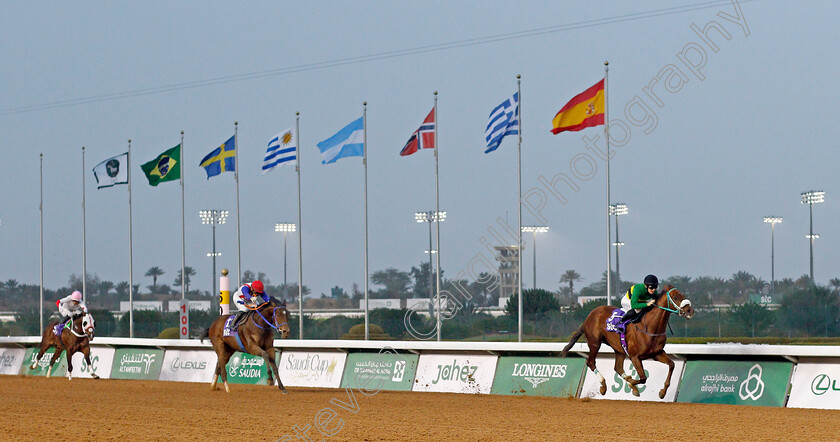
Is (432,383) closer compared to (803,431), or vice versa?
(803,431)

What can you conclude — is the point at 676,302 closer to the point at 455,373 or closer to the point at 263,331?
the point at 455,373

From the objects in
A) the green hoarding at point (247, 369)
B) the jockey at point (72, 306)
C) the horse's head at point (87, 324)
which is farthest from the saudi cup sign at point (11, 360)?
the green hoarding at point (247, 369)

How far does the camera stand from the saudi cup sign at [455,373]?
1781cm

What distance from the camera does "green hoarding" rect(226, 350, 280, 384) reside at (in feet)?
70.3

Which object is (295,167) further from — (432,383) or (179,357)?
(432,383)

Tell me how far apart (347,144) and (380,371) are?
29.4 ft

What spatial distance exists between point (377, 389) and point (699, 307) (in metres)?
28.2

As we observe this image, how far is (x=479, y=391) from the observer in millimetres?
17734

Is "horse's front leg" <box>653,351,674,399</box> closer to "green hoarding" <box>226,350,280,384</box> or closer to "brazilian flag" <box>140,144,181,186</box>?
"green hoarding" <box>226,350,280,384</box>

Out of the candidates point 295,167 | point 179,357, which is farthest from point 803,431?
point 295,167

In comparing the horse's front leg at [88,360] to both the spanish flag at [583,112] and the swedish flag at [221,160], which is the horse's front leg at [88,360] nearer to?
the swedish flag at [221,160]

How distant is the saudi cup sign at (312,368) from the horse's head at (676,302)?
26.5ft

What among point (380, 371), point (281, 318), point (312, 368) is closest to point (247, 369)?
point (312, 368)

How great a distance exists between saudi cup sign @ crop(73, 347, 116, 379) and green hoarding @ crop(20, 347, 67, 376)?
0.32 meters
